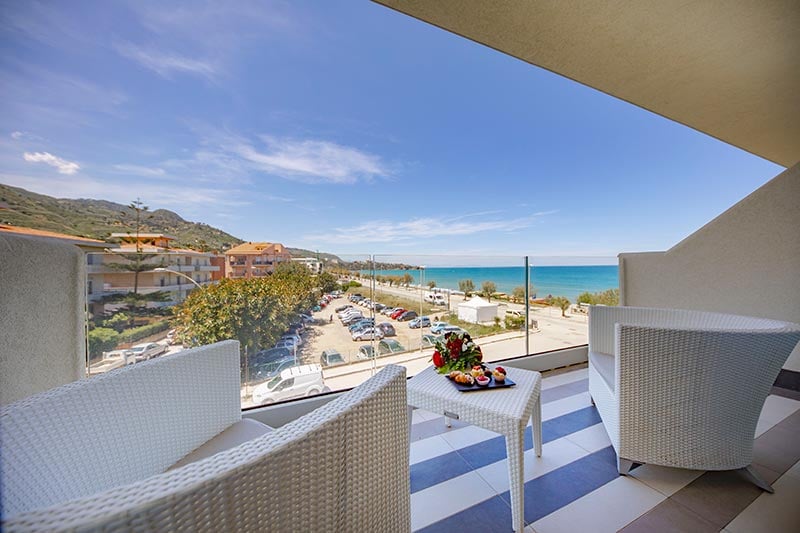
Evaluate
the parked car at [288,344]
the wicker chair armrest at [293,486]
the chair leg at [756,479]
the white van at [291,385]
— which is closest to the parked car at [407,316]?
the white van at [291,385]

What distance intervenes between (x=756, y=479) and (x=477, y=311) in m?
2.24

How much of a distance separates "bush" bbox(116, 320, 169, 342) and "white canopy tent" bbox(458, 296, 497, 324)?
2.75 m

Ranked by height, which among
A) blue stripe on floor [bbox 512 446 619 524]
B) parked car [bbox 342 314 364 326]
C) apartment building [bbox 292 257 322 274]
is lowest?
blue stripe on floor [bbox 512 446 619 524]

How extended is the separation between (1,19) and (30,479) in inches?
91.8

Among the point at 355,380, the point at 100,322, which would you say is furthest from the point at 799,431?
the point at 100,322

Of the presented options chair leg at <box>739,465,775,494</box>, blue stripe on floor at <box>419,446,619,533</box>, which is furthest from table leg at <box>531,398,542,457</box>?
chair leg at <box>739,465,775,494</box>

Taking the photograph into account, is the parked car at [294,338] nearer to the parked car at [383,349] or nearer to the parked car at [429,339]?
the parked car at [383,349]

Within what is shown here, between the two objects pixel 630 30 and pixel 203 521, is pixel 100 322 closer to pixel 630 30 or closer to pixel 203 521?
Result: pixel 203 521

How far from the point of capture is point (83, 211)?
317cm

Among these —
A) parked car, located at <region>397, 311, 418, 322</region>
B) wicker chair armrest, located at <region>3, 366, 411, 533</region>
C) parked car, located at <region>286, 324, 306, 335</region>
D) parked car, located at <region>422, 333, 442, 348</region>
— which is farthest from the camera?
parked car, located at <region>422, 333, 442, 348</region>

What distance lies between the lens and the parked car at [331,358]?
2.63m

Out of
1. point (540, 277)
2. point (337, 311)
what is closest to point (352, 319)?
point (337, 311)

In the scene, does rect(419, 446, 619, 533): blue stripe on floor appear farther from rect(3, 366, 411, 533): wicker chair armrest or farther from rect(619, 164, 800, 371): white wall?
rect(619, 164, 800, 371): white wall

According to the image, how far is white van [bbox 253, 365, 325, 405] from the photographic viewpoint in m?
2.25
